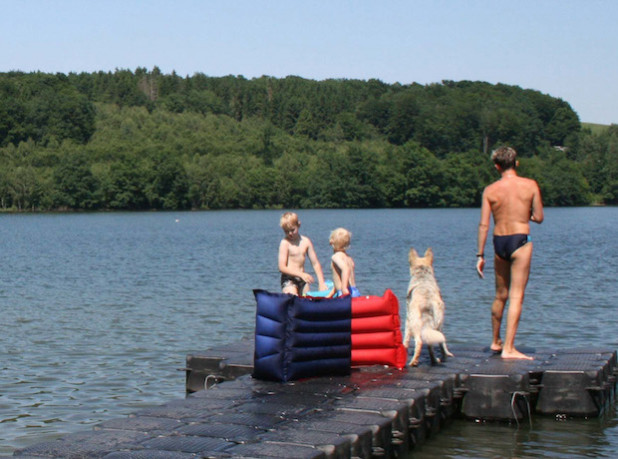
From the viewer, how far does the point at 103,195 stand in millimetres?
137125

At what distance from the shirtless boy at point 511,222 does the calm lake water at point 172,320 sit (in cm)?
166

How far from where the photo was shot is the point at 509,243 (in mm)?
10586

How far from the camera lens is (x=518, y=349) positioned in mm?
12070

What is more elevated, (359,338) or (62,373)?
(359,338)

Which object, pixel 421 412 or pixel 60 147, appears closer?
pixel 421 412

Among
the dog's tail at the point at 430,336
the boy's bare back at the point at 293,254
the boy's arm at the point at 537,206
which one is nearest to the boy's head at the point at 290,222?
the boy's bare back at the point at 293,254

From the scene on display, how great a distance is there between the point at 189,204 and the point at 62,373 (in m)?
129

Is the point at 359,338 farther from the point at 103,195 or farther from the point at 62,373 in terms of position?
the point at 103,195

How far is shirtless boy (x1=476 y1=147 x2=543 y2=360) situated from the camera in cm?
1053

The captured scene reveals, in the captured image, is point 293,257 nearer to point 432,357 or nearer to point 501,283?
point 432,357

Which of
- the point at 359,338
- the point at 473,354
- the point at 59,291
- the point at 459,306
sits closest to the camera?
the point at 359,338

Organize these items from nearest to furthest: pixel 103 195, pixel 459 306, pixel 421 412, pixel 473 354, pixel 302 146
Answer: pixel 421 412
pixel 473 354
pixel 459 306
pixel 103 195
pixel 302 146

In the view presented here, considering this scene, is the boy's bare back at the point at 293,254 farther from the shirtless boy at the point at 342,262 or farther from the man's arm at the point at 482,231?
the man's arm at the point at 482,231

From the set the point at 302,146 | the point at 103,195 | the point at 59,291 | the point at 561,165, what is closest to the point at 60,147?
the point at 103,195
